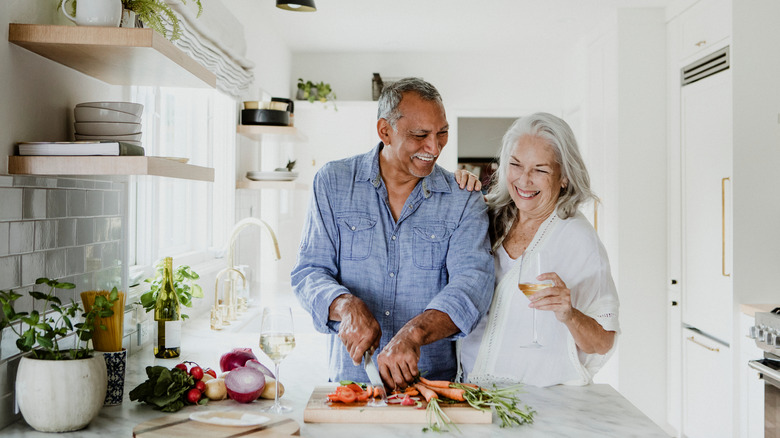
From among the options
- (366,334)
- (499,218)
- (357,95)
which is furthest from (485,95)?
(366,334)

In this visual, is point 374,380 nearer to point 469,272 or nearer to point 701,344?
point 469,272

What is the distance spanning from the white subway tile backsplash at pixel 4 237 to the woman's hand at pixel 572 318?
3.70 feet

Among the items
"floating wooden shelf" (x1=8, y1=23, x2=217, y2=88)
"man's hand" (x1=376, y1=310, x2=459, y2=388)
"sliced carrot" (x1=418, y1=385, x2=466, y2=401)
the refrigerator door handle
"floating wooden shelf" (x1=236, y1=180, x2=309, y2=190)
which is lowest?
the refrigerator door handle

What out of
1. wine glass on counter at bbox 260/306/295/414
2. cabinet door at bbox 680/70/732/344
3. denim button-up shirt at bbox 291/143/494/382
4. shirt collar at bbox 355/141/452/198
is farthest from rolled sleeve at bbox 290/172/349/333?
cabinet door at bbox 680/70/732/344

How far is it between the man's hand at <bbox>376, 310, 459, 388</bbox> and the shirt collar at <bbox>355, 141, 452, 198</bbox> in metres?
0.41

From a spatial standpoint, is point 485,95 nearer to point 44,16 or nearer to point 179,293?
point 179,293

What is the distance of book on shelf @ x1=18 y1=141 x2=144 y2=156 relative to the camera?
4.71ft

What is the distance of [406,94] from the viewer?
6.01 feet

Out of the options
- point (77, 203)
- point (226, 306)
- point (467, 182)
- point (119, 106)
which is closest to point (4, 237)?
point (77, 203)

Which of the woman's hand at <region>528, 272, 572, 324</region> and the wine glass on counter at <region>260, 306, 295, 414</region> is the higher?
the woman's hand at <region>528, 272, 572, 324</region>

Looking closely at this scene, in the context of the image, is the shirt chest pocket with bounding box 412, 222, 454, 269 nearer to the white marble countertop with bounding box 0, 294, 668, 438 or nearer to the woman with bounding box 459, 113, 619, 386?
the woman with bounding box 459, 113, 619, 386

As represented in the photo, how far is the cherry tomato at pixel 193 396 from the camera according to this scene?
4.72 ft

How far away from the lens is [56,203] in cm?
156

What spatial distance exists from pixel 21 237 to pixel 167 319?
82 cm
